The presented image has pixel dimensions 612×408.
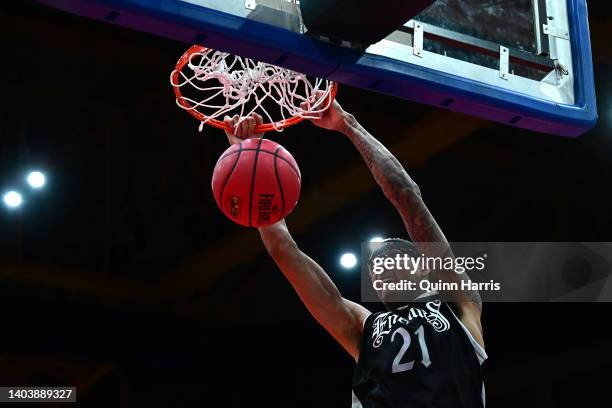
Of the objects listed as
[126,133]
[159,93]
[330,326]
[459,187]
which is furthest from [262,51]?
[459,187]

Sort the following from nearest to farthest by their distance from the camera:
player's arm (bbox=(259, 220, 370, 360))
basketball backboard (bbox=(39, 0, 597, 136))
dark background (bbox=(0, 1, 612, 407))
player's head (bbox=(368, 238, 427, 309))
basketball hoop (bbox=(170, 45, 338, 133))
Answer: basketball backboard (bbox=(39, 0, 597, 136)) < player's head (bbox=(368, 238, 427, 309)) < player's arm (bbox=(259, 220, 370, 360)) < basketball hoop (bbox=(170, 45, 338, 133)) < dark background (bbox=(0, 1, 612, 407))

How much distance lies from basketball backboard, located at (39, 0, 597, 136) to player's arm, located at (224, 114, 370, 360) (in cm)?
69

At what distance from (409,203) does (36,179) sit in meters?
4.76

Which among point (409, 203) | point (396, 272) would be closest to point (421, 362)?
point (396, 272)

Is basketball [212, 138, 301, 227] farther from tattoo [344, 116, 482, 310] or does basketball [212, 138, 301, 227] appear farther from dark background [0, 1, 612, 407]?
dark background [0, 1, 612, 407]

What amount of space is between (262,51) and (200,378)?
5218 millimetres

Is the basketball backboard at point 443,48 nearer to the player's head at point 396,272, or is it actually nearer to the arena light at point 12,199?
the player's head at point 396,272

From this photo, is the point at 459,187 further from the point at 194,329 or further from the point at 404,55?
the point at 404,55

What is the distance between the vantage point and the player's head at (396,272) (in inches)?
117

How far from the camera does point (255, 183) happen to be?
287cm

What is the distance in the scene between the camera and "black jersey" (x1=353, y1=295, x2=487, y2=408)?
2.74m

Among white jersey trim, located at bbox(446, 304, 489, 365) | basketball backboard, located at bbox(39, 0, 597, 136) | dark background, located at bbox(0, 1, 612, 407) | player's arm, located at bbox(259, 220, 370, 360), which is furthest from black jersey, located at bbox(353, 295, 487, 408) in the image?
dark background, located at bbox(0, 1, 612, 407)

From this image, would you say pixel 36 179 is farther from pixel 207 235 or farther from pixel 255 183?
pixel 255 183

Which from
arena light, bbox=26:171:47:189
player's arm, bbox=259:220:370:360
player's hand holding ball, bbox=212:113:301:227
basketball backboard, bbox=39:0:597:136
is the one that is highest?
arena light, bbox=26:171:47:189
